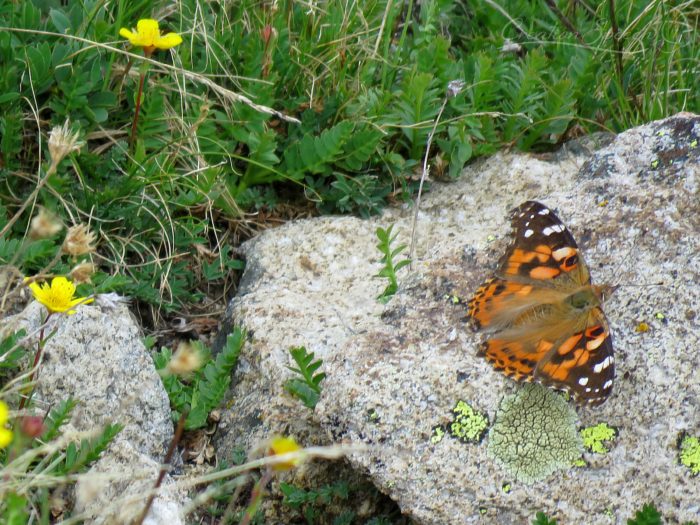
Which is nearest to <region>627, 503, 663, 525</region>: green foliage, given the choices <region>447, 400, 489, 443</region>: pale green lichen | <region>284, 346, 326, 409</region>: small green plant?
<region>447, 400, 489, 443</region>: pale green lichen

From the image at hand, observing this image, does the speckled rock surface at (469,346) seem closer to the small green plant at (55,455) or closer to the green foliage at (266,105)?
the green foliage at (266,105)

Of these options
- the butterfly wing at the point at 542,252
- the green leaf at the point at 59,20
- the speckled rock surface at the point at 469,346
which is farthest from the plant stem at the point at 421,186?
the green leaf at the point at 59,20

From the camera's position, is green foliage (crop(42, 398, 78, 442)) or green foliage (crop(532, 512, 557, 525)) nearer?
green foliage (crop(532, 512, 557, 525))

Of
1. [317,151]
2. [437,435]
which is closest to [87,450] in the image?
[437,435]

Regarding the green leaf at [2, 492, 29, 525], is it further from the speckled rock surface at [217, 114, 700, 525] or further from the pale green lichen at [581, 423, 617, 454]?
the pale green lichen at [581, 423, 617, 454]

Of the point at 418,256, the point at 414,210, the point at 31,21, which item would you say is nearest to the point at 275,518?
the point at 418,256

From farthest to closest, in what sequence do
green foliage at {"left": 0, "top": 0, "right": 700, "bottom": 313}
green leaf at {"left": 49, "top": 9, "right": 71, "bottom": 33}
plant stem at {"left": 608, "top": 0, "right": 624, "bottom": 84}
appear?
plant stem at {"left": 608, "top": 0, "right": 624, "bottom": 84}
green leaf at {"left": 49, "top": 9, "right": 71, "bottom": 33}
green foliage at {"left": 0, "top": 0, "right": 700, "bottom": 313}

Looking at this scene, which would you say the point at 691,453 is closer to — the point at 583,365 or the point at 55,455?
the point at 583,365

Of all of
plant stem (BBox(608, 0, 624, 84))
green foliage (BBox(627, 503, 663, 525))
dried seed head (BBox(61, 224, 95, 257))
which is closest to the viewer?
dried seed head (BBox(61, 224, 95, 257))
